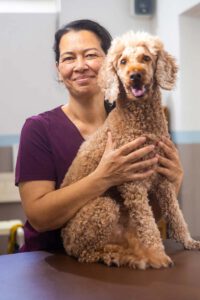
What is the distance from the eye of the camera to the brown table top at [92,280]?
1.01 meters

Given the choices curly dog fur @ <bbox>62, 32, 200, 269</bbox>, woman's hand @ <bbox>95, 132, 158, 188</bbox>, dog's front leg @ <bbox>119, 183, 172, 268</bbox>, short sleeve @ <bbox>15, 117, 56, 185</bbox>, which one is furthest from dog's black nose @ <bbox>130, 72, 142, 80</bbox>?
short sleeve @ <bbox>15, 117, 56, 185</bbox>

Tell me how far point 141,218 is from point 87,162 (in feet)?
0.70

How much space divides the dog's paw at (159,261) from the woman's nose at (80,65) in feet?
1.88

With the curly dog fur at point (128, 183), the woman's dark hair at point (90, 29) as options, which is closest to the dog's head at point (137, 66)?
the curly dog fur at point (128, 183)

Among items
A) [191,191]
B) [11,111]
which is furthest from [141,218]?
[11,111]

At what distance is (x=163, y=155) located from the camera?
130 cm

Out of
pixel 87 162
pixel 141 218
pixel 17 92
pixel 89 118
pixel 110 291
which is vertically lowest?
pixel 110 291

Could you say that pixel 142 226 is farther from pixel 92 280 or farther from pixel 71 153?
pixel 71 153

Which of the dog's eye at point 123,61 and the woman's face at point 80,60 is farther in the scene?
the woman's face at point 80,60

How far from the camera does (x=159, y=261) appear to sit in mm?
1180

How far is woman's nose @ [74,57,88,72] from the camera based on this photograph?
1.42m

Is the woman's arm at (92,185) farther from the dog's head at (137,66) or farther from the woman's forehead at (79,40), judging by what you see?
the woman's forehead at (79,40)

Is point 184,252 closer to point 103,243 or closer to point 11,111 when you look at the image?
point 103,243

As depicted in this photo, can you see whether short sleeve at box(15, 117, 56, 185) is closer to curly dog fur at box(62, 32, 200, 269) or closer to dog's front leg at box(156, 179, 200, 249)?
curly dog fur at box(62, 32, 200, 269)
